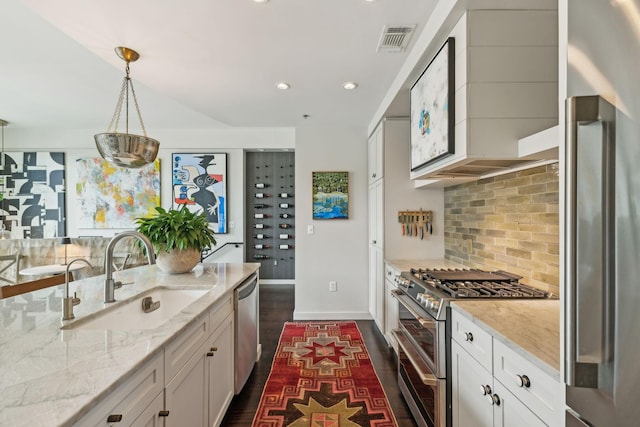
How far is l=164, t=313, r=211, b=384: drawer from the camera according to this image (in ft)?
3.73

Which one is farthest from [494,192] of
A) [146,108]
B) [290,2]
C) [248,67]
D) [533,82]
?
[146,108]

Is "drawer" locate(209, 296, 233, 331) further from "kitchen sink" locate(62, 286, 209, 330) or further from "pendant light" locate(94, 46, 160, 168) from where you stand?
"pendant light" locate(94, 46, 160, 168)

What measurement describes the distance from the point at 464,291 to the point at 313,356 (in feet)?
5.67

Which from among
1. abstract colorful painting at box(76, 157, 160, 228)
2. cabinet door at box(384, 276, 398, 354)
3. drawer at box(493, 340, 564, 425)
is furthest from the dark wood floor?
abstract colorful painting at box(76, 157, 160, 228)

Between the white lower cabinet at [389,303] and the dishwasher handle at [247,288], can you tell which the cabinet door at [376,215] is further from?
the dishwasher handle at [247,288]

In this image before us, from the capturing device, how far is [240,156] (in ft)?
16.2

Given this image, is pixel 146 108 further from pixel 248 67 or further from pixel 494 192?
pixel 494 192

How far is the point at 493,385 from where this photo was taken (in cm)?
115

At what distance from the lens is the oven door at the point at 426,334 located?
59.4 inches

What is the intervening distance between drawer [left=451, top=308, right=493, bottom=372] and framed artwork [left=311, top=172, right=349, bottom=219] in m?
2.50

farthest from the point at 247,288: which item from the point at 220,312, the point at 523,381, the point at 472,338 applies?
the point at 523,381

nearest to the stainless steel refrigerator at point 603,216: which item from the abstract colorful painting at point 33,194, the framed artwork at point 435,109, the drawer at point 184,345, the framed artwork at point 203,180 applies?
the framed artwork at point 435,109

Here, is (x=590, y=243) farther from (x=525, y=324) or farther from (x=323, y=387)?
(x=323, y=387)

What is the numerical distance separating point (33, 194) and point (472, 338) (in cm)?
662
